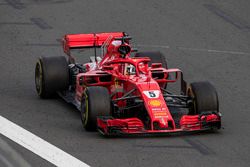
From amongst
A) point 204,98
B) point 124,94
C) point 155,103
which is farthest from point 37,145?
Answer: point 204,98

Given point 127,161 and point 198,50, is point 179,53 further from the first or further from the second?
point 127,161

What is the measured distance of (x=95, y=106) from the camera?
1806 cm

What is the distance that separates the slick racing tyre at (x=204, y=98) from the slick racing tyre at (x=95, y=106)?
1.58m

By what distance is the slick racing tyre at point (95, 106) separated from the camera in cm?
1805

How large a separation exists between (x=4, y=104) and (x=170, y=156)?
4841 mm

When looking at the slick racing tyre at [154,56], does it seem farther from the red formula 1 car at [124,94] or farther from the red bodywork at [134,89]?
the red bodywork at [134,89]

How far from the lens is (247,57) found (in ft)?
81.1

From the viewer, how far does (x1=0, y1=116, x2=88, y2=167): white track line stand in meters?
16.4

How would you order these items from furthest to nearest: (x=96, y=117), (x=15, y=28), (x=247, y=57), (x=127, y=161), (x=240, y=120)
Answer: (x=15, y=28)
(x=247, y=57)
(x=240, y=120)
(x=96, y=117)
(x=127, y=161)

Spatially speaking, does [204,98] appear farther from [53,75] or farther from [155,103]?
[53,75]

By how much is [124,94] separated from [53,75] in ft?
6.84

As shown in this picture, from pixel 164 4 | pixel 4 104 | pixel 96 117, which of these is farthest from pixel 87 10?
pixel 96 117

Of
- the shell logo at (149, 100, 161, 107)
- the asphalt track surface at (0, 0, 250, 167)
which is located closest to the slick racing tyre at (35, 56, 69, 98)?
the asphalt track surface at (0, 0, 250, 167)

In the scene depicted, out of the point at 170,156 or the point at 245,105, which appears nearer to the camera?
the point at 170,156
